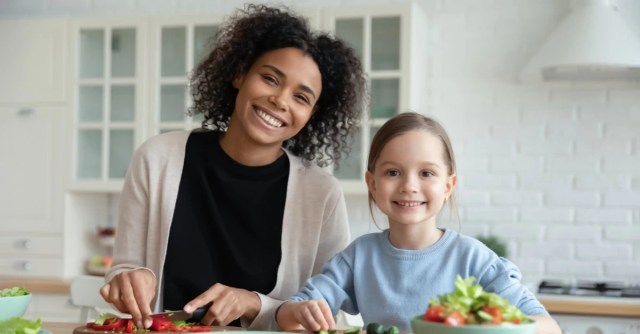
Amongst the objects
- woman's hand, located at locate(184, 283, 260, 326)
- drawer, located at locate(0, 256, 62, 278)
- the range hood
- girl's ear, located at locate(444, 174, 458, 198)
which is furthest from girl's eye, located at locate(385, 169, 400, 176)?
drawer, located at locate(0, 256, 62, 278)

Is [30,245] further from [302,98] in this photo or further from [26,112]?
[302,98]

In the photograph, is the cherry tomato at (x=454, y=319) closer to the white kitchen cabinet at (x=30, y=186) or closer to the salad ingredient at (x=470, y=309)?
the salad ingredient at (x=470, y=309)

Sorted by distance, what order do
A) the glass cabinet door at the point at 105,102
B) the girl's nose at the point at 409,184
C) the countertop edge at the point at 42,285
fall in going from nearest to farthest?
the girl's nose at the point at 409,184 → the countertop edge at the point at 42,285 → the glass cabinet door at the point at 105,102

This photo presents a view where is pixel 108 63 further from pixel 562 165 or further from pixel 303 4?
pixel 562 165

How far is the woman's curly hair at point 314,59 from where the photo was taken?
2.08 meters

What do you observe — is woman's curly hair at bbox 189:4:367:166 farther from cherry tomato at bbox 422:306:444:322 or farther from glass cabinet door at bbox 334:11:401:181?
glass cabinet door at bbox 334:11:401:181

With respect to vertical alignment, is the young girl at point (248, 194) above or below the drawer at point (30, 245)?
above

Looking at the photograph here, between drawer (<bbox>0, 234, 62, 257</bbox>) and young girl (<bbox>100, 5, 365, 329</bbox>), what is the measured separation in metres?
2.46

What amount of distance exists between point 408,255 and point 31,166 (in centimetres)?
327

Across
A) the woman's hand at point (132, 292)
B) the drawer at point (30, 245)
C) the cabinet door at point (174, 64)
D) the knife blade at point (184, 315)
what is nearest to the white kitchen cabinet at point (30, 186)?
the drawer at point (30, 245)

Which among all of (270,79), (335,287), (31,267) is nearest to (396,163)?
(335,287)

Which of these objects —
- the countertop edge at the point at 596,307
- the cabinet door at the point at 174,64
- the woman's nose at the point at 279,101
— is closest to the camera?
the woman's nose at the point at 279,101

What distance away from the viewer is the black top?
78.5 inches

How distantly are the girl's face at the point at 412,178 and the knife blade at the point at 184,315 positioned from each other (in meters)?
0.38
